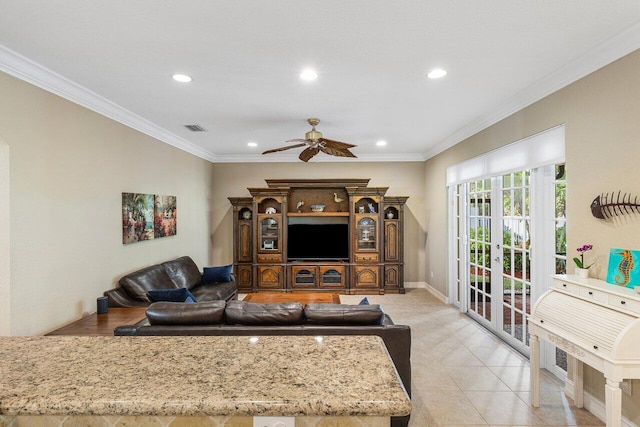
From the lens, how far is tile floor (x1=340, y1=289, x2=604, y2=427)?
254 centimetres

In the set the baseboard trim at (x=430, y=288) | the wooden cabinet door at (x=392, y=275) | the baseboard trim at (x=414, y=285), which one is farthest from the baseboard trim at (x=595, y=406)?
the baseboard trim at (x=414, y=285)

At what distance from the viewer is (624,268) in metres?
2.27

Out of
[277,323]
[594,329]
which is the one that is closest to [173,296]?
[277,323]

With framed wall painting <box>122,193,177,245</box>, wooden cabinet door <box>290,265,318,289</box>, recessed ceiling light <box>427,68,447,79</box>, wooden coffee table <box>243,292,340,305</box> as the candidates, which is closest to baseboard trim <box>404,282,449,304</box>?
wooden cabinet door <box>290,265,318,289</box>

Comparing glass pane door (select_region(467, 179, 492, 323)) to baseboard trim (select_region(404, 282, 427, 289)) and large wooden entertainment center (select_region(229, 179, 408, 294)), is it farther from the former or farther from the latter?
baseboard trim (select_region(404, 282, 427, 289))

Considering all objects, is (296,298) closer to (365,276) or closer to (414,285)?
(365,276)

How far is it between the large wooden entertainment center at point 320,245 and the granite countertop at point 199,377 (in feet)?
17.2

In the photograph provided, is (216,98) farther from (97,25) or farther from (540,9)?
(540,9)

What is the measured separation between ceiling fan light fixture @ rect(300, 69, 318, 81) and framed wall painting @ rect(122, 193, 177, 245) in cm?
261

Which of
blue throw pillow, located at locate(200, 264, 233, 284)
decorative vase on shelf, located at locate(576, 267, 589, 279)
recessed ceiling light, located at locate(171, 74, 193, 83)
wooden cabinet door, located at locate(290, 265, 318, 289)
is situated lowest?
wooden cabinet door, located at locate(290, 265, 318, 289)

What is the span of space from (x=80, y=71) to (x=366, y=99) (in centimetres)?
259

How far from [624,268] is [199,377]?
2.71m

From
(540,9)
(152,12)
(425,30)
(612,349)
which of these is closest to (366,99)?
(425,30)

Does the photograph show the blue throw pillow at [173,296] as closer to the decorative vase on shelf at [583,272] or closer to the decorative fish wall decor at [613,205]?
the decorative vase on shelf at [583,272]
